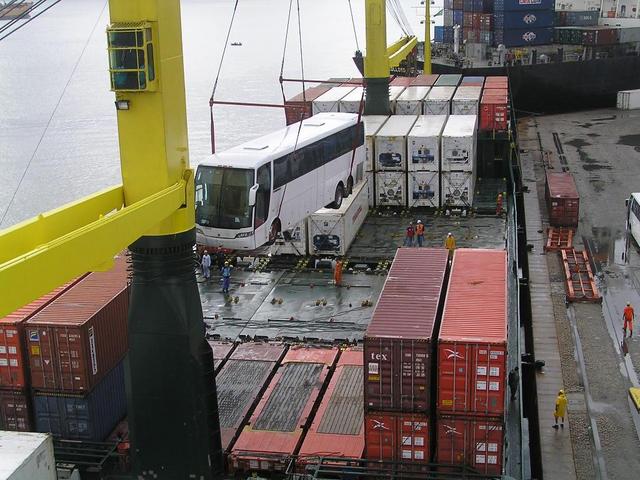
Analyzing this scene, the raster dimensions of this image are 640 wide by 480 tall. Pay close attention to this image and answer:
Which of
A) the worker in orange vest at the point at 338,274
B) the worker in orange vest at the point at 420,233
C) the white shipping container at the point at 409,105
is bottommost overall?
the worker in orange vest at the point at 338,274

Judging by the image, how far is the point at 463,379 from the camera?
13.4 metres

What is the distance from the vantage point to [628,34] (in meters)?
68.0

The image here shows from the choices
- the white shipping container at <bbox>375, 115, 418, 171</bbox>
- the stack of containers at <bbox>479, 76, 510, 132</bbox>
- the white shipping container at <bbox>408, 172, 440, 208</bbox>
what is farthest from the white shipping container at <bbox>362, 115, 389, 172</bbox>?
the stack of containers at <bbox>479, 76, 510, 132</bbox>

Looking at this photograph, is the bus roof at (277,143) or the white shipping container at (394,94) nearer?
the bus roof at (277,143)

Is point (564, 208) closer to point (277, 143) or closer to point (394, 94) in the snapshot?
point (394, 94)

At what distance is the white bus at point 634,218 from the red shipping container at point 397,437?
19740 mm

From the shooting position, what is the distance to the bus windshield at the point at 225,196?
19.0 meters

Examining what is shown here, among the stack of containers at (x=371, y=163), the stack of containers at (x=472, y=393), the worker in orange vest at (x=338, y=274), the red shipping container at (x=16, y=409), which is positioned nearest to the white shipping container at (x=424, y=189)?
the stack of containers at (x=371, y=163)

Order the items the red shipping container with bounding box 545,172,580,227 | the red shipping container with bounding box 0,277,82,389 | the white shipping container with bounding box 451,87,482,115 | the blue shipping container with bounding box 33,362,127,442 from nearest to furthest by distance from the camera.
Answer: the red shipping container with bounding box 0,277,82,389, the blue shipping container with bounding box 33,362,127,442, the red shipping container with bounding box 545,172,580,227, the white shipping container with bounding box 451,87,482,115

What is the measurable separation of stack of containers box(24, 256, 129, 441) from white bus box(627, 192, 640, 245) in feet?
70.5

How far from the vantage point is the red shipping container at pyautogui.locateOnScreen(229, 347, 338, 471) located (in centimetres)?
1442

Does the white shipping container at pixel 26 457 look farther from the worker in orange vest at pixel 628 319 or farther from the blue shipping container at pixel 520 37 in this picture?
the blue shipping container at pixel 520 37

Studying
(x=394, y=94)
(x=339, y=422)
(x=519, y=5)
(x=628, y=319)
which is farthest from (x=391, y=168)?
(x=519, y=5)

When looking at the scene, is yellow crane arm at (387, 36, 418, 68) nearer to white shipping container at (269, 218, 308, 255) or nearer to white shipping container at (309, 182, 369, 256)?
white shipping container at (309, 182, 369, 256)
